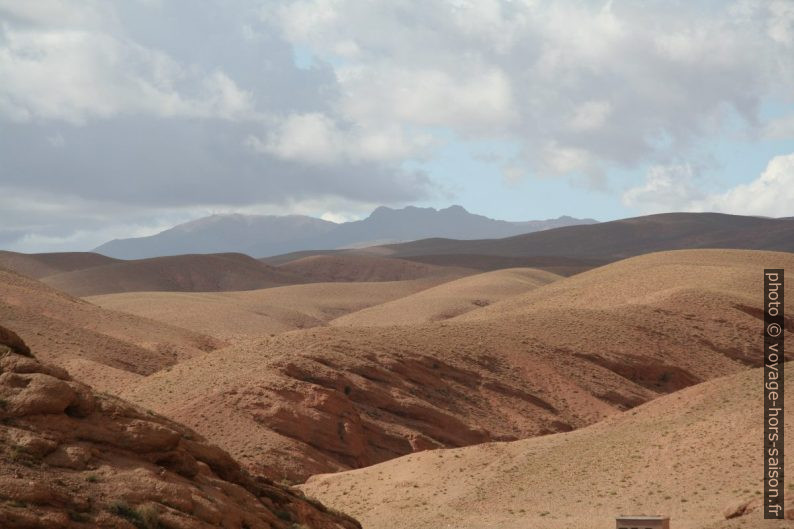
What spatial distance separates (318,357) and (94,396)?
2228 cm

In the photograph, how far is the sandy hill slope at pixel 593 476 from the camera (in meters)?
25.7

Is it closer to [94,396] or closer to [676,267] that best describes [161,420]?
[94,396]

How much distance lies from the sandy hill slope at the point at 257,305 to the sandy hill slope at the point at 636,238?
205ft

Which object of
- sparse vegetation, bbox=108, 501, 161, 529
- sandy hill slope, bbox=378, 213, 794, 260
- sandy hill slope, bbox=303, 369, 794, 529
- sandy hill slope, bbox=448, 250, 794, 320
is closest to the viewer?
sparse vegetation, bbox=108, 501, 161, 529

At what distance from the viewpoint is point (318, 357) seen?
38875mm

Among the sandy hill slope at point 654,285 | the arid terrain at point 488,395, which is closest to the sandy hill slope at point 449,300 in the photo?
the arid terrain at point 488,395

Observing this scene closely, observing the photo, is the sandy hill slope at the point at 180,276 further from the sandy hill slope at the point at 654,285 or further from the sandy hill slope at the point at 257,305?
the sandy hill slope at the point at 654,285

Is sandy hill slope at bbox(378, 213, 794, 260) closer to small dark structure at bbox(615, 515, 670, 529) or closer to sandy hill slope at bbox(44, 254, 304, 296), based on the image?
sandy hill slope at bbox(44, 254, 304, 296)

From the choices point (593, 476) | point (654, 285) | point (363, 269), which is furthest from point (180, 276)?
point (593, 476)

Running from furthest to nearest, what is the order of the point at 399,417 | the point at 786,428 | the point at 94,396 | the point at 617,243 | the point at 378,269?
1. the point at 617,243
2. the point at 378,269
3. the point at 399,417
4. the point at 786,428
5. the point at 94,396

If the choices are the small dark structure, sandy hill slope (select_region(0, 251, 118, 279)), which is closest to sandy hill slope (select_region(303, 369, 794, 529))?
the small dark structure

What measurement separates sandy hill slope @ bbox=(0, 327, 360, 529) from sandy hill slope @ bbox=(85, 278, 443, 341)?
4507 centimetres

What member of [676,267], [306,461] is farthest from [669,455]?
[676,267]

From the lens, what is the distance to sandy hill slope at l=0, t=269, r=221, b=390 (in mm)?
43844
